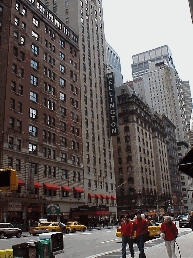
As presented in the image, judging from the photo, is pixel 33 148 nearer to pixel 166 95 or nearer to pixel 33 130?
pixel 33 130

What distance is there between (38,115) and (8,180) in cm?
4431

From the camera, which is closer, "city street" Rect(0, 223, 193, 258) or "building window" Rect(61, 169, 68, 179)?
"city street" Rect(0, 223, 193, 258)

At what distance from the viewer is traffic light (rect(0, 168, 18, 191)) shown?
7.07 meters

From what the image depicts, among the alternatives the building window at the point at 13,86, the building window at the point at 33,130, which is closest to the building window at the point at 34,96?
the building window at the point at 13,86

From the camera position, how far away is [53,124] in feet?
179

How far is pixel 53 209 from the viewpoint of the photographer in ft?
159

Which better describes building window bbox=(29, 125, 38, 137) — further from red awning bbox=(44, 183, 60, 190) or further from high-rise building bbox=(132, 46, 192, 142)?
high-rise building bbox=(132, 46, 192, 142)

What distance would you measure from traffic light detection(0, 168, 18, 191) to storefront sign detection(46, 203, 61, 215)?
139 feet

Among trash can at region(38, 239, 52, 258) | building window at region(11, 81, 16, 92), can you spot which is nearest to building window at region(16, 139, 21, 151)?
building window at region(11, 81, 16, 92)

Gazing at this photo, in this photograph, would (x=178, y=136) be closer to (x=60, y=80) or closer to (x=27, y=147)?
(x=60, y=80)

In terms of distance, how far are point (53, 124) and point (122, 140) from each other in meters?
40.8

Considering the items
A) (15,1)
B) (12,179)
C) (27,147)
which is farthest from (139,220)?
(15,1)

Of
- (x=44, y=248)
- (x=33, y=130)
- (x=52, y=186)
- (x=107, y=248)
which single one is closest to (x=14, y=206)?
(x=52, y=186)

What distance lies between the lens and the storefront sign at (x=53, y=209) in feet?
156
